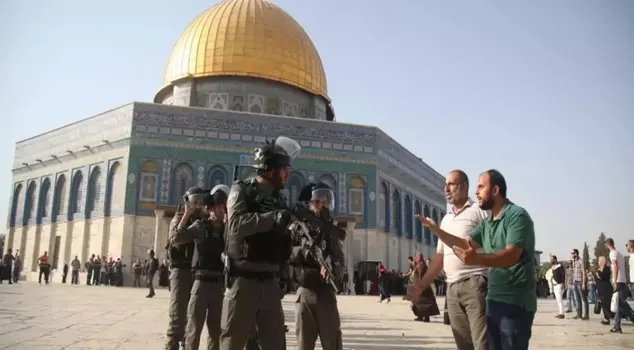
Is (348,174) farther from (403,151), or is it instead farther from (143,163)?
(143,163)

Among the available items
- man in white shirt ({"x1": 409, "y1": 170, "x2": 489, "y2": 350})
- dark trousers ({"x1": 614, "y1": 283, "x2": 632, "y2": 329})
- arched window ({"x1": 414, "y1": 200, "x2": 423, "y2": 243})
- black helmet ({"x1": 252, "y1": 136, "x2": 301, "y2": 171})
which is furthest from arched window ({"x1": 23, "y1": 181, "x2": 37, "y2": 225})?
man in white shirt ({"x1": 409, "y1": 170, "x2": 489, "y2": 350})

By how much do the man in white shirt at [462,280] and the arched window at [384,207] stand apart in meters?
24.2

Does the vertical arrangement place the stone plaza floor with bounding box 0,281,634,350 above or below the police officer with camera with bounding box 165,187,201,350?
below

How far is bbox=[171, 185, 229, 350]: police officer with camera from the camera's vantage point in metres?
5.02

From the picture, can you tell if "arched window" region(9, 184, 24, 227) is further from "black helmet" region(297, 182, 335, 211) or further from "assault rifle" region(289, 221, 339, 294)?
"assault rifle" region(289, 221, 339, 294)

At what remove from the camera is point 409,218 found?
32.7 meters

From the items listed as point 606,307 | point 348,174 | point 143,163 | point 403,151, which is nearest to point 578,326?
point 606,307

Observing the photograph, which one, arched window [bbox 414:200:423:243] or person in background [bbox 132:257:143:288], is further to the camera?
arched window [bbox 414:200:423:243]

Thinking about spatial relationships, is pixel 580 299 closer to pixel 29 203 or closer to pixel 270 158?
pixel 270 158

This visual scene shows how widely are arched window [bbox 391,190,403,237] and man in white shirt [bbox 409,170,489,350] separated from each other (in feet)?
86.4

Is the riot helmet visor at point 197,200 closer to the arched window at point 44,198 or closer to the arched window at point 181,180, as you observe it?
the arched window at point 181,180

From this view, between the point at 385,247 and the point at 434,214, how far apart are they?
10282mm

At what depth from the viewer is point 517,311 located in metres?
3.21

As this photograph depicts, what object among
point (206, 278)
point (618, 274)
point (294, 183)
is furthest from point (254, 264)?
point (294, 183)
